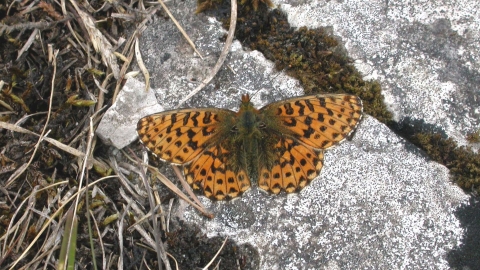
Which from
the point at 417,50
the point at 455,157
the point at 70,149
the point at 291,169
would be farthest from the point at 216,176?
the point at 417,50

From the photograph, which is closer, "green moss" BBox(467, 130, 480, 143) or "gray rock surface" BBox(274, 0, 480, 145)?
"green moss" BBox(467, 130, 480, 143)

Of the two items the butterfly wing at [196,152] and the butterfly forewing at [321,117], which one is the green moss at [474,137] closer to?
the butterfly forewing at [321,117]

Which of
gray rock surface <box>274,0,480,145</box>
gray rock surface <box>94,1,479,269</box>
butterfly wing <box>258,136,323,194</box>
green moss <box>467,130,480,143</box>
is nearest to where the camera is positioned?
gray rock surface <box>94,1,479,269</box>

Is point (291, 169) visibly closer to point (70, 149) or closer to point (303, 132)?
point (303, 132)

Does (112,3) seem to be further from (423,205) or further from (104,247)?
(423,205)

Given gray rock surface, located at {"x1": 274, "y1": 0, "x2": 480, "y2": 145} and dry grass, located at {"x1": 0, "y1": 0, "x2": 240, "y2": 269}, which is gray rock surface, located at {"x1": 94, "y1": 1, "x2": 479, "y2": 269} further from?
dry grass, located at {"x1": 0, "y1": 0, "x2": 240, "y2": 269}

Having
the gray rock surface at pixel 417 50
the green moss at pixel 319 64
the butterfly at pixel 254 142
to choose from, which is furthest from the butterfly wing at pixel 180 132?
the gray rock surface at pixel 417 50

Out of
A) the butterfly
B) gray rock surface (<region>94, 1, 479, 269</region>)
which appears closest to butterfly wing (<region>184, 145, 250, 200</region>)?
the butterfly
